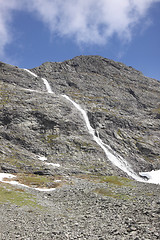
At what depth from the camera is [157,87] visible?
188 metres

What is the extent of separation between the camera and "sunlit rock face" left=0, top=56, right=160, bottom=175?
258 ft

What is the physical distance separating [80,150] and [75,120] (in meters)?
21.1

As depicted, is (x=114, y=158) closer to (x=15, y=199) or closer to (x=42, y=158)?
(x=42, y=158)

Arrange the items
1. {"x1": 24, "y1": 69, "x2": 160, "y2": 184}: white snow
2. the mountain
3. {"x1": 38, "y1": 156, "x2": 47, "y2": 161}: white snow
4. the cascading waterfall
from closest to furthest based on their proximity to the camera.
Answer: the mountain → {"x1": 38, "y1": 156, "x2": 47, "y2": 161}: white snow → {"x1": 24, "y1": 69, "x2": 160, "y2": 184}: white snow → the cascading waterfall

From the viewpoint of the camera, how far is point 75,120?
322ft

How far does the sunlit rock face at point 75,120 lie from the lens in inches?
3093

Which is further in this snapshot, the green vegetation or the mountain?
the green vegetation

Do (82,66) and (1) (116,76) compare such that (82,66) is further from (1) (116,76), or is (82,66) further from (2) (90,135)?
(2) (90,135)

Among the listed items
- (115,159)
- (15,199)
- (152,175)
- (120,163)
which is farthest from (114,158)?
(15,199)

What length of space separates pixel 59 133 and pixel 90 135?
14773mm

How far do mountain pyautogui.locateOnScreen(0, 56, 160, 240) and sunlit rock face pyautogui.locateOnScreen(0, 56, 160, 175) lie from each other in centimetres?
44

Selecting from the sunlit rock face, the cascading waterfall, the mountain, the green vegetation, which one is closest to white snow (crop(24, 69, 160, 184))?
the cascading waterfall

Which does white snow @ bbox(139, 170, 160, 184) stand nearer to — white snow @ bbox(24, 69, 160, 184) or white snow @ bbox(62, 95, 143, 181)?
white snow @ bbox(24, 69, 160, 184)

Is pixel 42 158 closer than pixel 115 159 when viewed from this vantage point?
Yes
